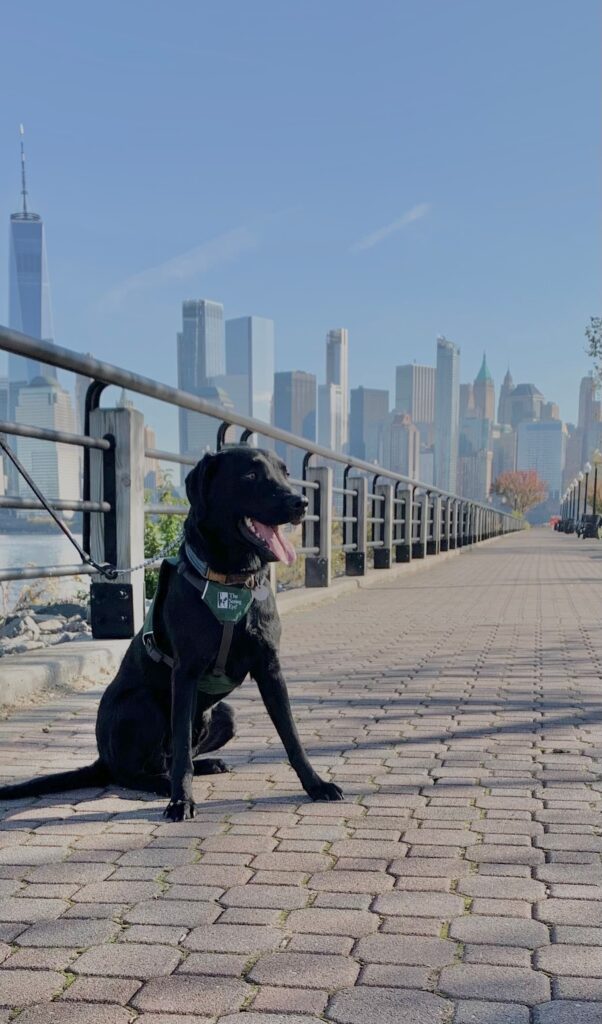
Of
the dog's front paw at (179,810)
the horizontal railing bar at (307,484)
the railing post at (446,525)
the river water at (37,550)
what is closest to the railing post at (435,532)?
the railing post at (446,525)

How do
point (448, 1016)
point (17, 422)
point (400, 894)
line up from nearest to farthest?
1. point (448, 1016)
2. point (400, 894)
3. point (17, 422)

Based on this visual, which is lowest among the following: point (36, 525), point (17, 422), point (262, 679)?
point (262, 679)

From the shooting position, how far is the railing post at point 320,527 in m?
10.1

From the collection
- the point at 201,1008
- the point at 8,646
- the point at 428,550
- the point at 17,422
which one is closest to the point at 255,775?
the point at 201,1008

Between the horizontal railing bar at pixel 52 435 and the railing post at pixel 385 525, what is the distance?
352 inches

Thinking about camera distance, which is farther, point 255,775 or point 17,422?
point 17,422

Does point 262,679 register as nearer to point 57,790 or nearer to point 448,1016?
point 57,790

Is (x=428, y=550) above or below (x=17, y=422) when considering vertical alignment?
below

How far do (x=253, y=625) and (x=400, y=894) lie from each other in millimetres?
1002

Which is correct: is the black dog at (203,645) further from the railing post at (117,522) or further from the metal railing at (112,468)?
the railing post at (117,522)

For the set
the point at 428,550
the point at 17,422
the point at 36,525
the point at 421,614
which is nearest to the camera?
the point at 17,422

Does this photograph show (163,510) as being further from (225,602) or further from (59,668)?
(225,602)

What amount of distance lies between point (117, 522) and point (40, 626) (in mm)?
4543

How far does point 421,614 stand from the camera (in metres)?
8.98
